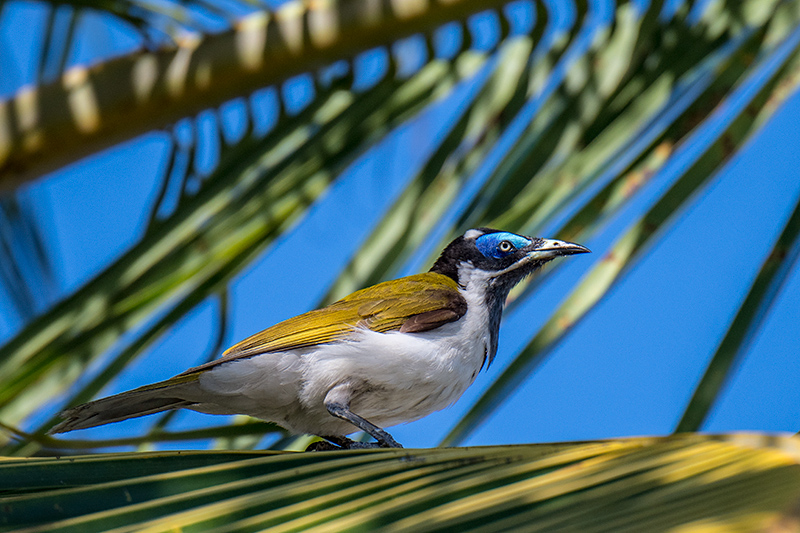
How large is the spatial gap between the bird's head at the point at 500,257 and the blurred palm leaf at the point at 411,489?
237cm

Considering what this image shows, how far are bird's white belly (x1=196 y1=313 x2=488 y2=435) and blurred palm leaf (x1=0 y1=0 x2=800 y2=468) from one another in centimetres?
20

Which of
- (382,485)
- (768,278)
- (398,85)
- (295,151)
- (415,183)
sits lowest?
(382,485)

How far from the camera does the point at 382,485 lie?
1163 millimetres

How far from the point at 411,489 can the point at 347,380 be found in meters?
1.79

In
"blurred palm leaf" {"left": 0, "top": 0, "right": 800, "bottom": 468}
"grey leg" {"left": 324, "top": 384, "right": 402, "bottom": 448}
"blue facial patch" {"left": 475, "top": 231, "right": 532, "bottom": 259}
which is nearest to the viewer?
"blurred palm leaf" {"left": 0, "top": 0, "right": 800, "bottom": 468}

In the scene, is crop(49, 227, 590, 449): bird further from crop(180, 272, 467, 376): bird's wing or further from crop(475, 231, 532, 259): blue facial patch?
crop(475, 231, 532, 259): blue facial patch

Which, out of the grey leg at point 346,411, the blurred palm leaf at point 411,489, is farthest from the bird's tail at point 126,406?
the blurred palm leaf at point 411,489

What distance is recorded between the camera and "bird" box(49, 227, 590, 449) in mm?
2844

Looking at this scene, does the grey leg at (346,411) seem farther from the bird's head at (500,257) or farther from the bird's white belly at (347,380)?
the bird's head at (500,257)

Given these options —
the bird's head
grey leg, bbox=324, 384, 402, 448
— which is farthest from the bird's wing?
the bird's head

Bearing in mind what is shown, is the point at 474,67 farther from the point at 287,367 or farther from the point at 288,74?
the point at 287,367

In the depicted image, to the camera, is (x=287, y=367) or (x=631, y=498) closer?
(x=631, y=498)

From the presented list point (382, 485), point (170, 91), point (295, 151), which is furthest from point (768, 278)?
point (170, 91)

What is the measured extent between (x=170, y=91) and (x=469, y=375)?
56.5 inches
